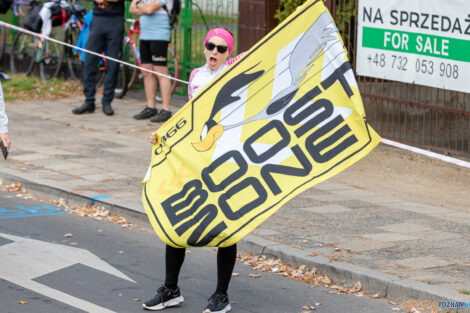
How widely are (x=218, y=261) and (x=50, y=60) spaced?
37.4ft

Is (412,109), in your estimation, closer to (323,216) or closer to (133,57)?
(323,216)

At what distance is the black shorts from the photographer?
13.5 m

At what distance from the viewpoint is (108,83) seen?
47.0 ft

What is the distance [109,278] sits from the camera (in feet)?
23.0

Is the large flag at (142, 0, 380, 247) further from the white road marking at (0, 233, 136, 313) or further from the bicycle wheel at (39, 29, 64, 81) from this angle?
the bicycle wheel at (39, 29, 64, 81)

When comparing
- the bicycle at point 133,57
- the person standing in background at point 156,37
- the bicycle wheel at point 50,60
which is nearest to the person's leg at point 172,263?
the person standing in background at point 156,37

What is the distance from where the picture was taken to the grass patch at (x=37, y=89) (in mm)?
15859

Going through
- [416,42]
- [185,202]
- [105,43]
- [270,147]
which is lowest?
[185,202]

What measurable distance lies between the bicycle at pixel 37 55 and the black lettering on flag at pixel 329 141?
10993 mm

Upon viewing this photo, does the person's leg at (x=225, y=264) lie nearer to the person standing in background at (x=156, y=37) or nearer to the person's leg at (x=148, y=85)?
the person standing in background at (x=156, y=37)

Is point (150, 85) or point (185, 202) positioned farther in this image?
point (150, 85)

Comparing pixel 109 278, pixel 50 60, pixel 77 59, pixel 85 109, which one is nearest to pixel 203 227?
pixel 109 278

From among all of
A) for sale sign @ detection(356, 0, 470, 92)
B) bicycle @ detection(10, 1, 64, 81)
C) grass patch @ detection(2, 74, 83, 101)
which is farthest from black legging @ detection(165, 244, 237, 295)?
bicycle @ detection(10, 1, 64, 81)

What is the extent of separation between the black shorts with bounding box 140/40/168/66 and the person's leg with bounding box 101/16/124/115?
0.57 meters
